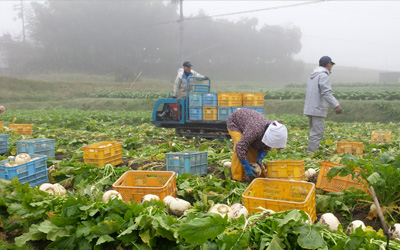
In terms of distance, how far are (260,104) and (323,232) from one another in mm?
6616

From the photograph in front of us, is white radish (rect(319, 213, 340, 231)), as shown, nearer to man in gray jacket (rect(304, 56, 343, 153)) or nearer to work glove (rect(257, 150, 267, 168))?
work glove (rect(257, 150, 267, 168))

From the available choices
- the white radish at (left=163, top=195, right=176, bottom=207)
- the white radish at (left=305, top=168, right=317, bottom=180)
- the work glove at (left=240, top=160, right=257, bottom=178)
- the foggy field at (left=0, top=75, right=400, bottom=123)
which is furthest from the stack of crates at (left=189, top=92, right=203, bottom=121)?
the foggy field at (left=0, top=75, right=400, bottom=123)

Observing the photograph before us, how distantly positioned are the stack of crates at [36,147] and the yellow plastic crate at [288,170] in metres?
4.50

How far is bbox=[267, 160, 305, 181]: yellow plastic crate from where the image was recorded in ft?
15.0

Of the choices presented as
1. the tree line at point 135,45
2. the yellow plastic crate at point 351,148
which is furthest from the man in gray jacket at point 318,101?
the tree line at point 135,45

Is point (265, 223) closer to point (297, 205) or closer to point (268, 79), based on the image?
point (297, 205)

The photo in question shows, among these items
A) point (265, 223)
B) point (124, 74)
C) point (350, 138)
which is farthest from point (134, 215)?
point (124, 74)

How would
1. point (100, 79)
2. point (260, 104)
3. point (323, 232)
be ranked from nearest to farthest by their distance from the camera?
point (323, 232), point (260, 104), point (100, 79)

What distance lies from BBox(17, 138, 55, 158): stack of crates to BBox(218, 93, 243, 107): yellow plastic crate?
14.9 feet

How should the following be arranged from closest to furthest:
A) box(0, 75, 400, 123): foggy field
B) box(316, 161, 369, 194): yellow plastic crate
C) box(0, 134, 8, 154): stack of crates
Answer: box(316, 161, 369, 194): yellow plastic crate < box(0, 134, 8, 154): stack of crates < box(0, 75, 400, 123): foggy field

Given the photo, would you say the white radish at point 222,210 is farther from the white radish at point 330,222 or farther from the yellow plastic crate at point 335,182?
the yellow plastic crate at point 335,182

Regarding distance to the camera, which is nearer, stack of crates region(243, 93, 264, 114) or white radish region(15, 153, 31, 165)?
white radish region(15, 153, 31, 165)

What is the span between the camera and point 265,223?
2.79m

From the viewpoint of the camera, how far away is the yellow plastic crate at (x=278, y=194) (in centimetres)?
324
